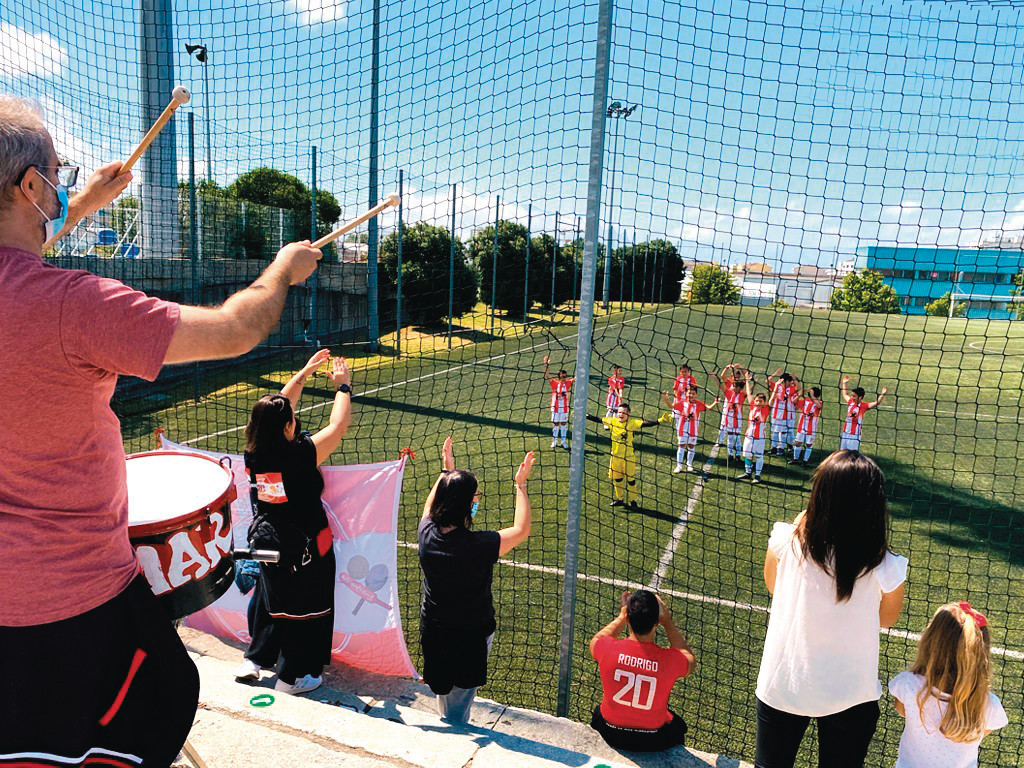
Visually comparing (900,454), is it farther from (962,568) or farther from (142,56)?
Result: (142,56)

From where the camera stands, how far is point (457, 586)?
3.48 metres

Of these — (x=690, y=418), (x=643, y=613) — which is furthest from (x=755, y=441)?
(x=643, y=613)

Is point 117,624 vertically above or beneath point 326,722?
above

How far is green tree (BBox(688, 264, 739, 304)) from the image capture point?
6.64 meters

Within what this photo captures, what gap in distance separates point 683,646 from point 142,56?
6865 millimetres

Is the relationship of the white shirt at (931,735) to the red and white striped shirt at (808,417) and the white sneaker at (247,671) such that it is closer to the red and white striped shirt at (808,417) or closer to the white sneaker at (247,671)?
the white sneaker at (247,671)

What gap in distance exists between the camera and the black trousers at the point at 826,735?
8.56 feet

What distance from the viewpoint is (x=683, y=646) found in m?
3.50

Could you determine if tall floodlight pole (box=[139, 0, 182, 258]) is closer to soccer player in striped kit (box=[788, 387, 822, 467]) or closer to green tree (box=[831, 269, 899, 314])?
green tree (box=[831, 269, 899, 314])

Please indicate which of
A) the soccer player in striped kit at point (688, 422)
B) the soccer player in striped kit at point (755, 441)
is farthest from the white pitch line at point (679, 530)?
the soccer player in striped kit at point (755, 441)

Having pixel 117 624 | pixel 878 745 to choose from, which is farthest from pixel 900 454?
pixel 117 624

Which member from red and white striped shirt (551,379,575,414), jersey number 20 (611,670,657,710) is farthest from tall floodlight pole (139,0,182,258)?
red and white striped shirt (551,379,575,414)

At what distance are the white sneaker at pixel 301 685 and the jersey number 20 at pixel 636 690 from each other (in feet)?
5.31

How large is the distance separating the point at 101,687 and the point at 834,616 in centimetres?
224
